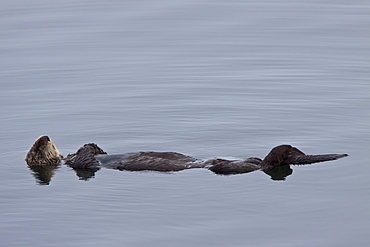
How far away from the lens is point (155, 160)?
9094 mm

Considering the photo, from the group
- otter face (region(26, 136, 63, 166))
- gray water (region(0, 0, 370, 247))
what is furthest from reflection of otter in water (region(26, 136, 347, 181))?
gray water (region(0, 0, 370, 247))

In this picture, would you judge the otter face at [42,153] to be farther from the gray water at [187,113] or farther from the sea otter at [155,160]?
the gray water at [187,113]

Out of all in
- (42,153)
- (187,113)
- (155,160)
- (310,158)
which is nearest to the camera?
(310,158)

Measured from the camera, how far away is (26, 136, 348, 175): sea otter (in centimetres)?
871

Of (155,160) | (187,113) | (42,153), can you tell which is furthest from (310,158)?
(42,153)

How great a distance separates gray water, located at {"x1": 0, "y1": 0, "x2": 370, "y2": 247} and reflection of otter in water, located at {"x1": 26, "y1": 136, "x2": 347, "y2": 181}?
10 centimetres

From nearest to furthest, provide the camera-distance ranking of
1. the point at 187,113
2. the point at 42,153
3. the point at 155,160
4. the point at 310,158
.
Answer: the point at 310,158, the point at 155,160, the point at 42,153, the point at 187,113

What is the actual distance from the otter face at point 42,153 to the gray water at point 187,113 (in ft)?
0.56

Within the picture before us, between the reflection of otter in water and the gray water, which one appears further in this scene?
the reflection of otter in water

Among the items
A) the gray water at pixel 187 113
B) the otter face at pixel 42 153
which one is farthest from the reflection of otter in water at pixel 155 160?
the gray water at pixel 187 113

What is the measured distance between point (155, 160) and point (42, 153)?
4.55 ft

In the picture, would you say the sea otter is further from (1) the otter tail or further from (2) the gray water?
(2) the gray water

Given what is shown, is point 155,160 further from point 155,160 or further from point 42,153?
point 42,153

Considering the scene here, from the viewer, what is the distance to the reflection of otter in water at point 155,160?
8711 mm
